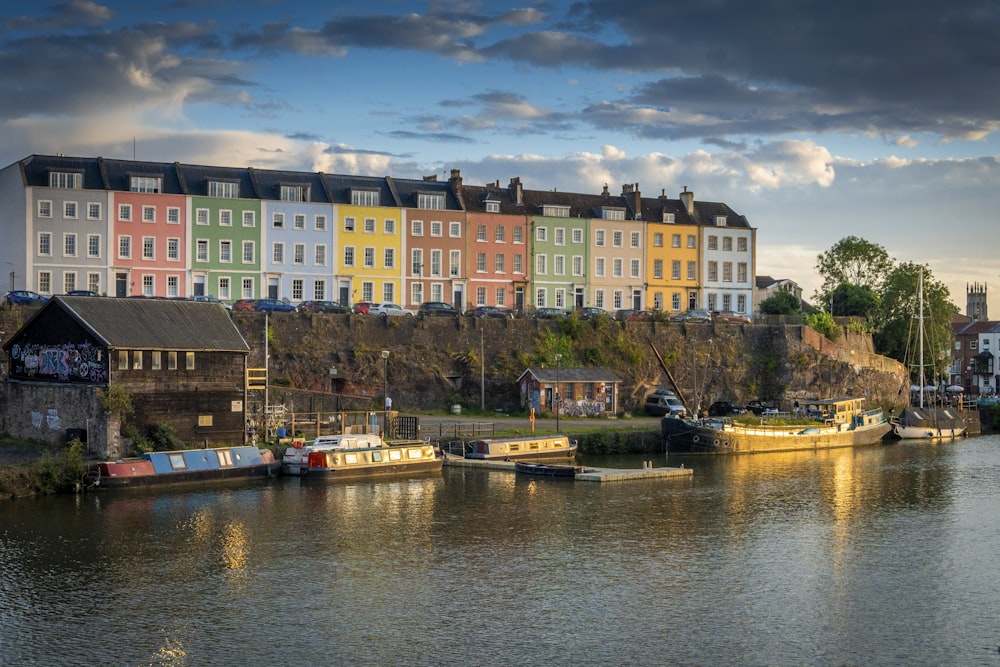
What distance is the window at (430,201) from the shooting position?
79.6m

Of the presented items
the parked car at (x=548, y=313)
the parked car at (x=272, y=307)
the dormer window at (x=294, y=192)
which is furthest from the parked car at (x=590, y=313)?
the dormer window at (x=294, y=192)

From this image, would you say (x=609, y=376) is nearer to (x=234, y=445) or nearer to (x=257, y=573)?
(x=234, y=445)

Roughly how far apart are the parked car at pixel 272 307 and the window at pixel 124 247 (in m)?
10.2

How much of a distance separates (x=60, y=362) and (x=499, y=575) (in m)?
25.7

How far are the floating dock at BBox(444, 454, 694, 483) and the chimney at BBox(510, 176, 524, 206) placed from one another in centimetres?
3534

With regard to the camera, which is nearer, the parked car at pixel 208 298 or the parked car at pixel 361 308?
the parked car at pixel 208 298

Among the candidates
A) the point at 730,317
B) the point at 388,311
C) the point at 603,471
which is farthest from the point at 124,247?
the point at 730,317

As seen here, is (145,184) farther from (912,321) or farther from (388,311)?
(912,321)

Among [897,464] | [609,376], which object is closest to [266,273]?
[609,376]

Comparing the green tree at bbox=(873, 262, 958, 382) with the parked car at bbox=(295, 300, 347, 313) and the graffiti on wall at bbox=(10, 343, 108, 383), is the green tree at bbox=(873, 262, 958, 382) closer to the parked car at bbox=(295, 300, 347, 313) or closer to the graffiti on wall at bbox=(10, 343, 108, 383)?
the parked car at bbox=(295, 300, 347, 313)

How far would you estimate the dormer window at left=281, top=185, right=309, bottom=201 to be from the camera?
75938 mm

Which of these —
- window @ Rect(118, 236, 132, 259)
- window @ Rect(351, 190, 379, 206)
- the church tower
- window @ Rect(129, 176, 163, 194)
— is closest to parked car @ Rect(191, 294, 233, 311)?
window @ Rect(118, 236, 132, 259)

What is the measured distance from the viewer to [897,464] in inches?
2296

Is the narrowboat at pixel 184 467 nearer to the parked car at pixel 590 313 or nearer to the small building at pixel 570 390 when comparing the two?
the small building at pixel 570 390
